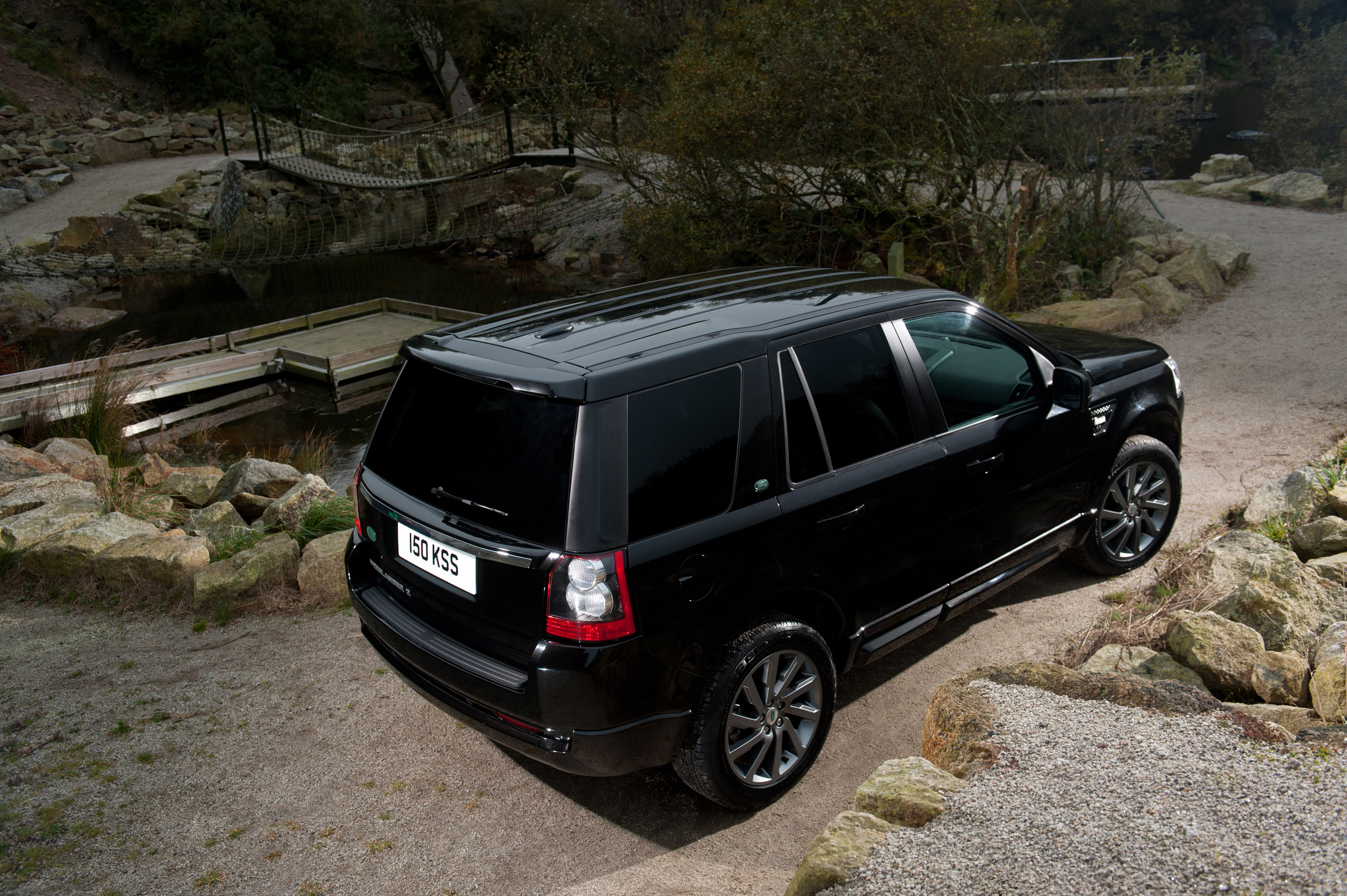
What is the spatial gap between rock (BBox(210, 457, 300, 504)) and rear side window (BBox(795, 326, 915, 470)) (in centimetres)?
545

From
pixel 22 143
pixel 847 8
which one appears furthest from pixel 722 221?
pixel 22 143

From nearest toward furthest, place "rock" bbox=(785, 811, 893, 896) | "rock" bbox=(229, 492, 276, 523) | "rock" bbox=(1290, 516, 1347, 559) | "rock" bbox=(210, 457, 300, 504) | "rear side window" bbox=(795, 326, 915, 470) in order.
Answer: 1. "rock" bbox=(785, 811, 893, 896)
2. "rear side window" bbox=(795, 326, 915, 470)
3. "rock" bbox=(1290, 516, 1347, 559)
4. "rock" bbox=(229, 492, 276, 523)
5. "rock" bbox=(210, 457, 300, 504)

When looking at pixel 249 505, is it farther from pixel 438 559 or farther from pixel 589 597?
pixel 589 597

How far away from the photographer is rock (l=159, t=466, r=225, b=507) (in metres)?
7.32

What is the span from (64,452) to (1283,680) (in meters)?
8.76

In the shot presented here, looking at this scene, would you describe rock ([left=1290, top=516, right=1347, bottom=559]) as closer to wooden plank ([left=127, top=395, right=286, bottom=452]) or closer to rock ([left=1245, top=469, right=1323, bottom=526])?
rock ([left=1245, top=469, right=1323, bottom=526])

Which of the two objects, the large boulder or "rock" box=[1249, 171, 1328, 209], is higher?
"rock" box=[1249, 171, 1328, 209]

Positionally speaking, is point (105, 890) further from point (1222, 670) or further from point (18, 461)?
point (18, 461)

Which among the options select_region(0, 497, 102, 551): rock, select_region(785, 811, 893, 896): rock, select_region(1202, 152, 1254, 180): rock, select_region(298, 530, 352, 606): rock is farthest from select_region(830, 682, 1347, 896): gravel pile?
select_region(1202, 152, 1254, 180): rock

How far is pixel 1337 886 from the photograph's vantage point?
6.87ft

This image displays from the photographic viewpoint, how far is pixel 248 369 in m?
12.9

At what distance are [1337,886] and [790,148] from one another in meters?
11.0

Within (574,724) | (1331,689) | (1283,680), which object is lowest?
(1283,680)

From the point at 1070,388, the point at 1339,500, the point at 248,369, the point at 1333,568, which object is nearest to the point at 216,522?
the point at 1070,388
